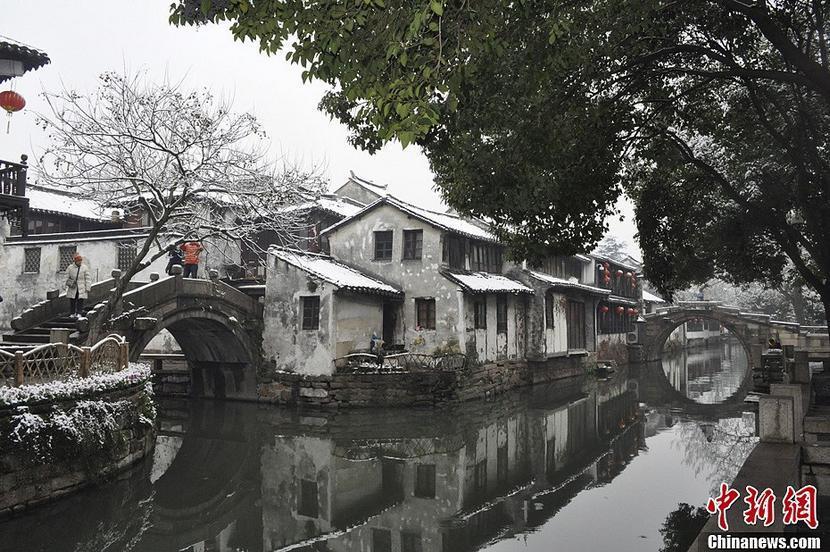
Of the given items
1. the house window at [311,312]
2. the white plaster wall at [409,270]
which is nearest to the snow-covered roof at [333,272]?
the white plaster wall at [409,270]

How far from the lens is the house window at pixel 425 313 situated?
25.5 m

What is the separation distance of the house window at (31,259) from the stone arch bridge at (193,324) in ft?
27.3

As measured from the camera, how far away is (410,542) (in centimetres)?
1010

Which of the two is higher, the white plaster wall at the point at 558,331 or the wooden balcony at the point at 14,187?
the wooden balcony at the point at 14,187

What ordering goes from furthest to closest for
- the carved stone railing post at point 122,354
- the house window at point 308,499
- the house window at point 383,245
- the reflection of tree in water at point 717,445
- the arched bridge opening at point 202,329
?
the house window at point 383,245
the arched bridge opening at point 202,329
the reflection of tree in water at point 717,445
the carved stone railing post at point 122,354
the house window at point 308,499

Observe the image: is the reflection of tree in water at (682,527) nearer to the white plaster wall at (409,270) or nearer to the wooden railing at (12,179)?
the white plaster wall at (409,270)

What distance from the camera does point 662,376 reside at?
1438 inches

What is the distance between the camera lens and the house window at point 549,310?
101 feet

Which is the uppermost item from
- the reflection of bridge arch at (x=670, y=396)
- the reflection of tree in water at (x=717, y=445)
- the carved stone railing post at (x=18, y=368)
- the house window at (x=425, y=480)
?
the carved stone railing post at (x=18, y=368)

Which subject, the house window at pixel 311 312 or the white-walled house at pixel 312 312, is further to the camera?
the house window at pixel 311 312

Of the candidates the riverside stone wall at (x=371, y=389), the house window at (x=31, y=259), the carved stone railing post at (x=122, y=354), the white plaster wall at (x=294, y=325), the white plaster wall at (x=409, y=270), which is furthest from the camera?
the house window at (x=31, y=259)

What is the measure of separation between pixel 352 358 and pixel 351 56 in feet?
59.9

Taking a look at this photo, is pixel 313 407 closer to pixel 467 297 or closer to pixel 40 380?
pixel 467 297

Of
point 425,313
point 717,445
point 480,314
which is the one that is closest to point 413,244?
point 425,313
